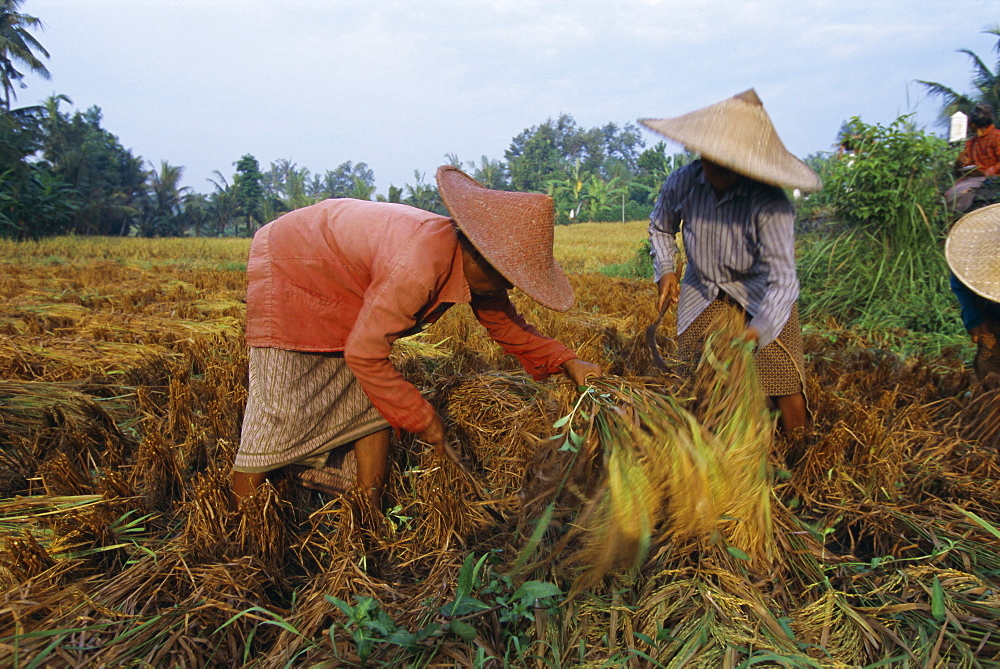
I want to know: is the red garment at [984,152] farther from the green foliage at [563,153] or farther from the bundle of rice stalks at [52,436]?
the green foliage at [563,153]

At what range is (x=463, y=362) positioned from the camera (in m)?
3.48

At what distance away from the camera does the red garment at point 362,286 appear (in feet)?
5.55

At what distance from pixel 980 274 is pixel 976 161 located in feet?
12.2

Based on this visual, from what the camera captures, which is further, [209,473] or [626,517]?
[209,473]

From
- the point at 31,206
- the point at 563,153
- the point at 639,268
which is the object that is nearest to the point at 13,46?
the point at 31,206

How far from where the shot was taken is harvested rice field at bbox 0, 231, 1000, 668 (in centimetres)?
152

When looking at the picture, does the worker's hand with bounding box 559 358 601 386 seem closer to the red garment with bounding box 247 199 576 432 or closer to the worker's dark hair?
the red garment with bounding box 247 199 576 432

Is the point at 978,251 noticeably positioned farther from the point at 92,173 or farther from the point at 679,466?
the point at 92,173

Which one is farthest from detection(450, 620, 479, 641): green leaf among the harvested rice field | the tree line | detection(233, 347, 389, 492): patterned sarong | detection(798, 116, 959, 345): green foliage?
the tree line

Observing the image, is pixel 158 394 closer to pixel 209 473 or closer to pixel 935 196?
pixel 209 473

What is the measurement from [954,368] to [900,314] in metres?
1.81

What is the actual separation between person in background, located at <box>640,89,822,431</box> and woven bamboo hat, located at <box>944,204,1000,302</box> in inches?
38.0

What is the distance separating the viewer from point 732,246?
237cm

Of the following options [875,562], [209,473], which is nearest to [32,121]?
[209,473]
